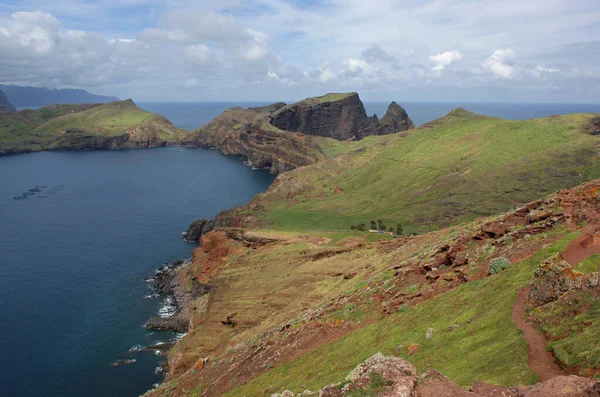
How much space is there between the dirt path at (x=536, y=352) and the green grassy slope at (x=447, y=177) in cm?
8556

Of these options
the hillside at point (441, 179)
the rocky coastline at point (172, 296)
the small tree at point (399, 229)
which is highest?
the hillside at point (441, 179)

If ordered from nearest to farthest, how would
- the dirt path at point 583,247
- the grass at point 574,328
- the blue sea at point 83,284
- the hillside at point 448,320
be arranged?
the grass at point 574,328, the hillside at point 448,320, the dirt path at point 583,247, the blue sea at point 83,284

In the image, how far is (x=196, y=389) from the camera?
132 feet

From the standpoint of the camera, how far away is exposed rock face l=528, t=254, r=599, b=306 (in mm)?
20594

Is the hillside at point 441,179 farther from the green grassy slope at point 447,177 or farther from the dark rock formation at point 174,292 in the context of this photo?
the dark rock formation at point 174,292

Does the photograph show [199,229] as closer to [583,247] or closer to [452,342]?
[452,342]

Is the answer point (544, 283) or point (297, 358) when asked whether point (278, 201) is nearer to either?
point (297, 358)

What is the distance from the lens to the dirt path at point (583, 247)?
25.2 metres

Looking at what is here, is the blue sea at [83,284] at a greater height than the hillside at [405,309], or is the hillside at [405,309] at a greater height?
the hillside at [405,309]

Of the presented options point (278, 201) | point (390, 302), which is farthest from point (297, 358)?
point (278, 201)

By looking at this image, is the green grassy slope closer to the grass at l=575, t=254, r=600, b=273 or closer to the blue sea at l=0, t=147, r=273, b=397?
the blue sea at l=0, t=147, r=273, b=397

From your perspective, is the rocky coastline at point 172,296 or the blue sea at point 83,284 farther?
the rocky coastline at point 172,296

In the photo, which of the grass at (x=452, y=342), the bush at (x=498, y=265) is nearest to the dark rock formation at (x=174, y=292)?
the grass at (x=452, y=342)

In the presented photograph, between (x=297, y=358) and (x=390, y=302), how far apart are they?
8.59m
